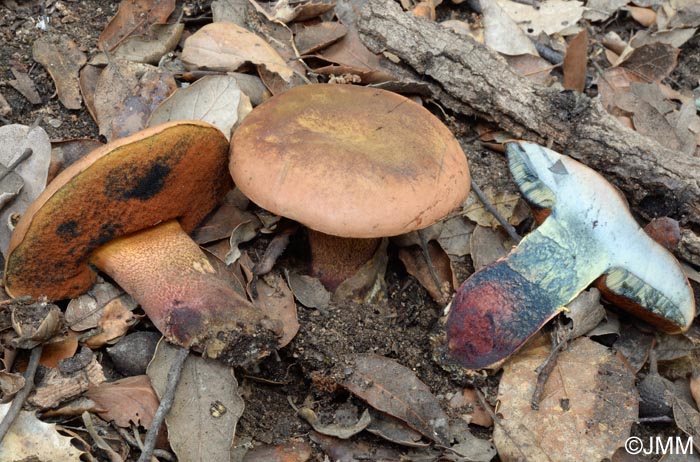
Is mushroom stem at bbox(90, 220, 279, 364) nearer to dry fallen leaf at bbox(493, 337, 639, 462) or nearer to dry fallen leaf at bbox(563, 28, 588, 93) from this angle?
dry fallen leaf at bbox(493, 337, 639, 462)

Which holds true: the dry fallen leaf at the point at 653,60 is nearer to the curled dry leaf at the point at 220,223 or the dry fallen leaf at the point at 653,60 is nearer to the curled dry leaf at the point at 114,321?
the curled dry leaf at the point at 220,223

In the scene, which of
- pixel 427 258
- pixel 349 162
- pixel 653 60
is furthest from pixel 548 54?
pixel 349 162

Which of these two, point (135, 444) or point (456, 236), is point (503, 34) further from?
point (135, 444)

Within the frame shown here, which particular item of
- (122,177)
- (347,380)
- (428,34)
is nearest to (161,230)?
(122,177)

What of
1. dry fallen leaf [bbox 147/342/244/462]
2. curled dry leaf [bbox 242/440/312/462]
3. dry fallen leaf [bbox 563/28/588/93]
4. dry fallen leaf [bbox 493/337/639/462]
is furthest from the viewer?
dry fallen leaf [bbox 563/28/588/93]

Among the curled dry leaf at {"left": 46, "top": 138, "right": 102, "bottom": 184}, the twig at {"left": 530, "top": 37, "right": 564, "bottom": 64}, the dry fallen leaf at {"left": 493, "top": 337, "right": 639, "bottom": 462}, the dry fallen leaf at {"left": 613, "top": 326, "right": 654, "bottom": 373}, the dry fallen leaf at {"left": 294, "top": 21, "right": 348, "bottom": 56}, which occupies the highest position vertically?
the curled dry leaf at {"left": 46, "top": 138, "right": 102, "bottom": 184}

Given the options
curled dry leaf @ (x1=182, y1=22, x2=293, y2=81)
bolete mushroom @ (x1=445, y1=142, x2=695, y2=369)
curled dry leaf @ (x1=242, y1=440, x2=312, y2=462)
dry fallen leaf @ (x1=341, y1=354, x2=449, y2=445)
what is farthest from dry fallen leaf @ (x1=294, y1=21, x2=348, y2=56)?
curled dry leaf @ (x1=242, y1=440, x2=312, y2=462)
